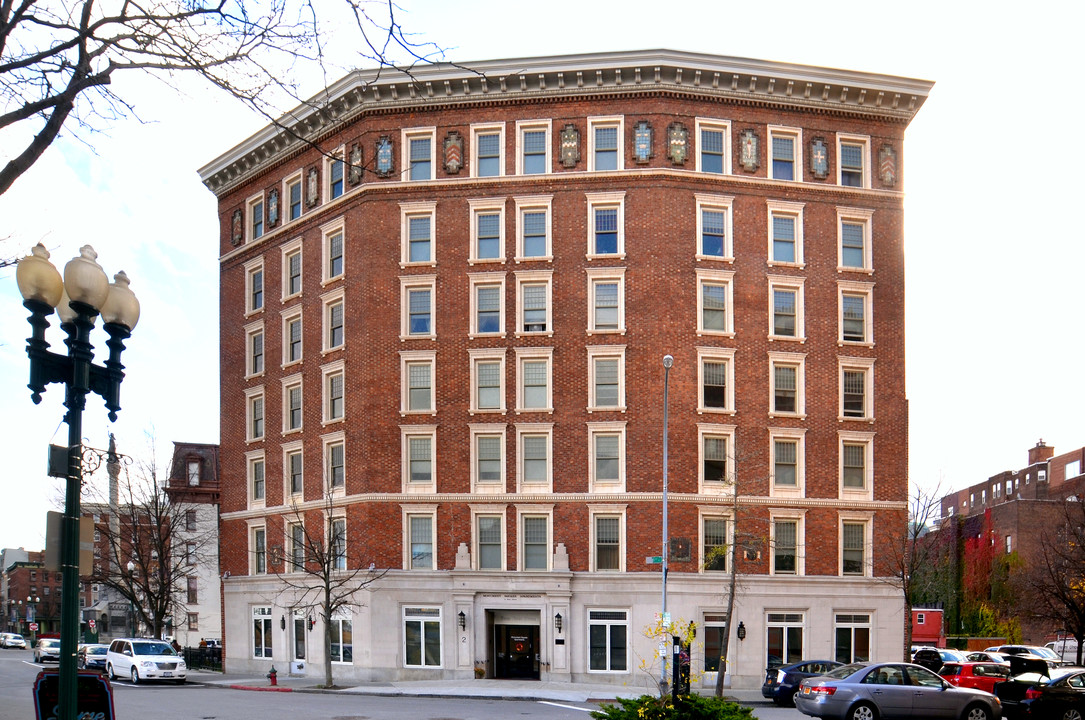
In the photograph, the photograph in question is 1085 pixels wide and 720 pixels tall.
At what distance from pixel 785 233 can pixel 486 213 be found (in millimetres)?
12515

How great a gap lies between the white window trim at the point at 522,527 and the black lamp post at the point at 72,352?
30410mm

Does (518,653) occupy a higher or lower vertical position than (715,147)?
lower

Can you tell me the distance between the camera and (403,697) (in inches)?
Answer: 1375

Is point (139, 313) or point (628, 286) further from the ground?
point (628, 286)

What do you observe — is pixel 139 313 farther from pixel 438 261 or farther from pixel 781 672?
pixel 438 261

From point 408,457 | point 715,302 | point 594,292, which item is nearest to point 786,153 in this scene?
point 715,302

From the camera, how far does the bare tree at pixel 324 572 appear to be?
4097 centimetres

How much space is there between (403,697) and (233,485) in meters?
20.1

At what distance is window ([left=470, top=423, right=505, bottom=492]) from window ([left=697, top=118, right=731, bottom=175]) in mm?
13694

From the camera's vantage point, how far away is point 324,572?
1607 inches

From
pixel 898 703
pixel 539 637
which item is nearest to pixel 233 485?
pixel 539 637

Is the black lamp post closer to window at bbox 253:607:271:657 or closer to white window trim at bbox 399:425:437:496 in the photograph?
white window trim at bbox 399:425:437:496

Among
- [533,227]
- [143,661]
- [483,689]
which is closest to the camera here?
[483,689]

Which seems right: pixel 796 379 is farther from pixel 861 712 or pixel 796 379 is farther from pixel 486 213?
pixel 861 712
